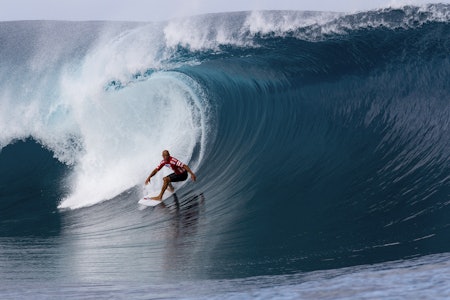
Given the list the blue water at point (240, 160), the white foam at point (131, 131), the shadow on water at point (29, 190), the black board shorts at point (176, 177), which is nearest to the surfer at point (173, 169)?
the black board shorts at point (176, 177)

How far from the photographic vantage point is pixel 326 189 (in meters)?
9.51

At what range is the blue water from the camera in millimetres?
6547

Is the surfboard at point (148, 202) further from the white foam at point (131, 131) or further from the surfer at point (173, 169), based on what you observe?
the white foam at point (131, 131)

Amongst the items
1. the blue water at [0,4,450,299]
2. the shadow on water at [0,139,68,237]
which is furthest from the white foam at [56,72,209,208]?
the shadow on water at [0,139,68,237]

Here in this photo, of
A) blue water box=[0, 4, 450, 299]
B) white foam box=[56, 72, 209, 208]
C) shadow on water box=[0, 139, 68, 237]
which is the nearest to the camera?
blue water box=[0, 4, 450, 299]

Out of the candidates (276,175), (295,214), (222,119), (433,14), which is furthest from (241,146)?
(433,14)

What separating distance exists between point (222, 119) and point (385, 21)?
14.8 ft

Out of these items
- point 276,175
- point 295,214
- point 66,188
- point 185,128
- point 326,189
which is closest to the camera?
point 295,214

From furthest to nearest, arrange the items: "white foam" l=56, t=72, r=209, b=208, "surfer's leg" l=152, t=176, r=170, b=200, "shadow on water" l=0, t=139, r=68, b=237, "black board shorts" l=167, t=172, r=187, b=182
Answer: "white foam" l=56, t=72, r=209, b=208, "black board shorts" l=167, t=172, r=187, b=182, "surfer's leg" l=152, t=176, r=170, b=200, "shadow on water" l=0, t=139, r=68, b=237

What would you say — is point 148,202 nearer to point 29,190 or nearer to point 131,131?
point 29,190

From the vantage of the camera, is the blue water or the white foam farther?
the white foam

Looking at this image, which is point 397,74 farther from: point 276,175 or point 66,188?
point 66,188

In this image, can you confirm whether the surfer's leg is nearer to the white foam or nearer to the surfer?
the surfer

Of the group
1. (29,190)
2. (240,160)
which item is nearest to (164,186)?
(240,160)
